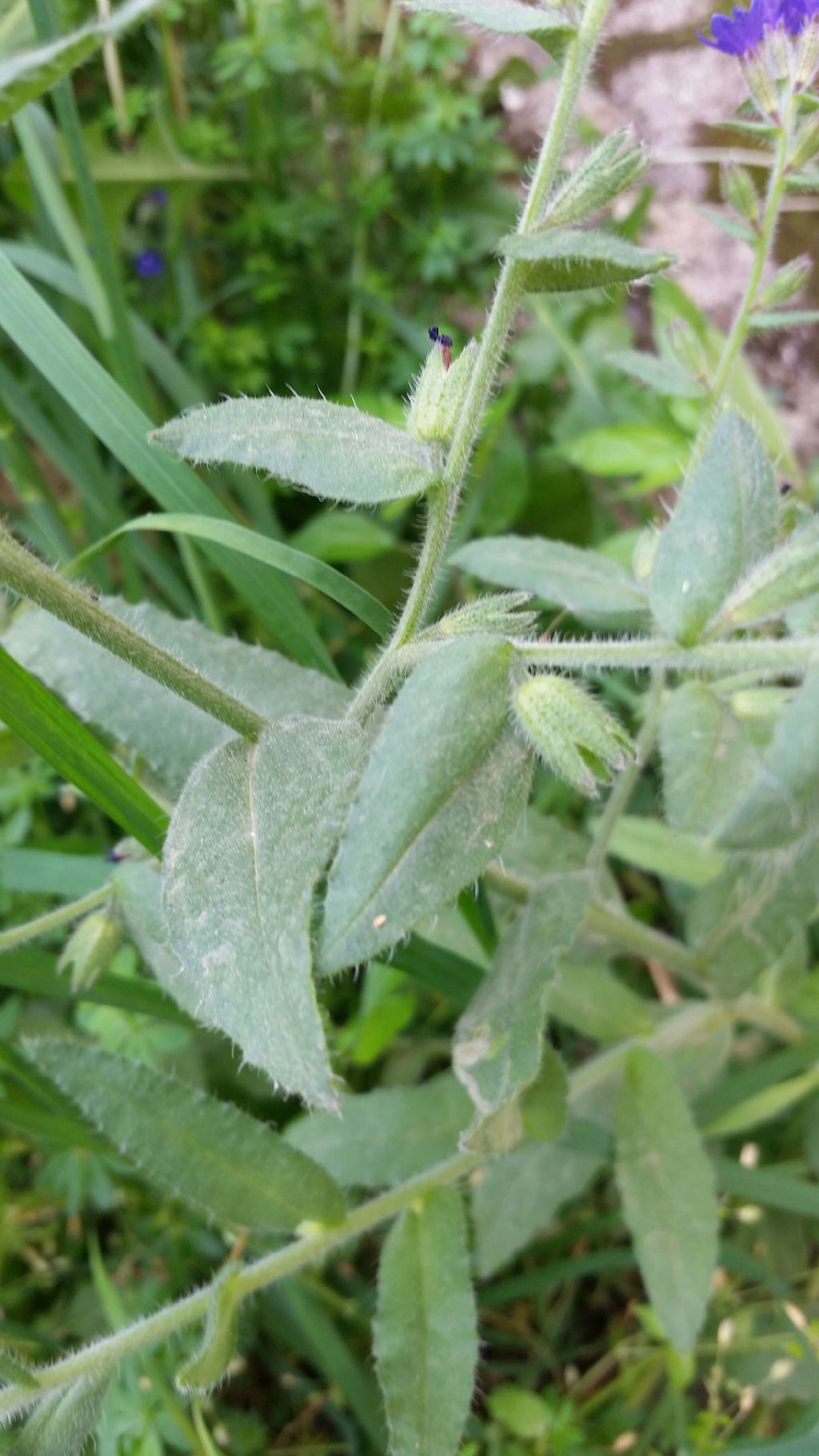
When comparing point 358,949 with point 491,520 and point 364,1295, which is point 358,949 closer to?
point 364,1295

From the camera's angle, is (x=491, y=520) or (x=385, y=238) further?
(x=385, y=238)

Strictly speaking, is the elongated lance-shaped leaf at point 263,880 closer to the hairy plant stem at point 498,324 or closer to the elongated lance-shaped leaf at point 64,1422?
the hairy plant stem at point 498,324

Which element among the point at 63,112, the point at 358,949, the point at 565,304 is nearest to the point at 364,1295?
the point at 358,949

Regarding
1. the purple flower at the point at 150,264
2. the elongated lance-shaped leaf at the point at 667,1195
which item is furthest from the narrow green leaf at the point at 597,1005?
the purple flower at the point at 150,264

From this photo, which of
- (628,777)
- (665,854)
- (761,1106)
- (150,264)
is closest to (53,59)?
(628,777)

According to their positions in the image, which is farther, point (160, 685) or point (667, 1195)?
point (667, 1195)

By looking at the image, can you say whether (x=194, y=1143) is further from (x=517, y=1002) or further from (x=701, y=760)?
(x=701, y=760)
